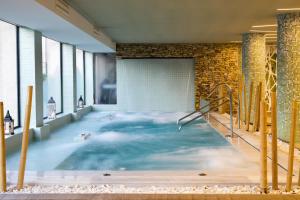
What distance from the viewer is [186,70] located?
50.9 ft

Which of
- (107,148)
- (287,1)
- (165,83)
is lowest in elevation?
(107,148)

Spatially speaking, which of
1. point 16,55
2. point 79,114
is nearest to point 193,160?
point 16,55

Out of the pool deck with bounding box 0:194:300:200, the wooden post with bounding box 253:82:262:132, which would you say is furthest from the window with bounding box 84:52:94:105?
the pool deck with bounding box 0:194:300:200

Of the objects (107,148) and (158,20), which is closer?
(107,148)

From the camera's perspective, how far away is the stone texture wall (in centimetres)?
1509

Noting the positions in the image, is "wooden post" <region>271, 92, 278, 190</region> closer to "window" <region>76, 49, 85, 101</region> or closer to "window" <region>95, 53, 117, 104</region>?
"window" <region>76, 49, 85, 101</region>

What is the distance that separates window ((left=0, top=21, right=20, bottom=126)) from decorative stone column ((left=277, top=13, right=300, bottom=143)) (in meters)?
5.51

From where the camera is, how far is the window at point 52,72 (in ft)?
37.4

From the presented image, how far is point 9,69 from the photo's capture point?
8.27m

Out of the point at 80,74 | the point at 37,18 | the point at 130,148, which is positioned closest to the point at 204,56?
the point at 80,74

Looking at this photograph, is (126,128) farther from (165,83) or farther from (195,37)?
(165,83)

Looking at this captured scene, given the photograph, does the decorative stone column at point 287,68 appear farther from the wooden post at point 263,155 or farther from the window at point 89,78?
the window at point 89,78

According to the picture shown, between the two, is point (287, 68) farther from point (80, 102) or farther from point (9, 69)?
point (80, 102)

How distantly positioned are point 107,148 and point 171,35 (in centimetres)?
548
